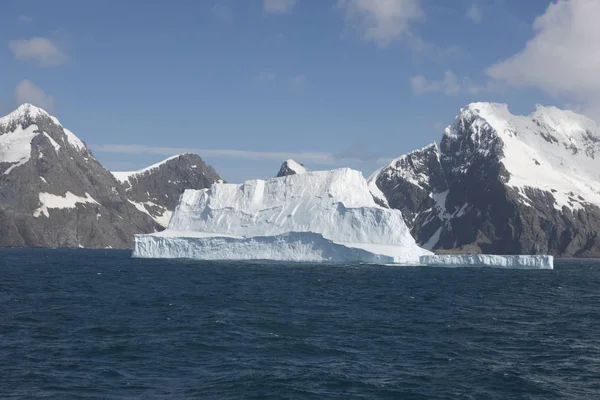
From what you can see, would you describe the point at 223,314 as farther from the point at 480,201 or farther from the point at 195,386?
the point at 480,201

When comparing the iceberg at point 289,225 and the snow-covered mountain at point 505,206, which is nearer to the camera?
the iceberg at point 289,225

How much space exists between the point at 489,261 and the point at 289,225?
78.3ft

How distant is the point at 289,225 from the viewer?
74000 millimetres

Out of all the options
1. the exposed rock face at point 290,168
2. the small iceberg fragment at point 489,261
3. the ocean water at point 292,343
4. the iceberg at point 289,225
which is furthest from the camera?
the exposed rock face at point 290,168

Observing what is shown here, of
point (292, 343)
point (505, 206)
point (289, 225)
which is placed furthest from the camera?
point (505, 206)

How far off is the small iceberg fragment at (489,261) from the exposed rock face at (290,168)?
87.4 m

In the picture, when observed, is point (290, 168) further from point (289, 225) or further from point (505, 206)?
point (289, 225)

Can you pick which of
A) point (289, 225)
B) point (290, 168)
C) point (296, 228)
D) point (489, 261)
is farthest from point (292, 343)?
point (290, 168)

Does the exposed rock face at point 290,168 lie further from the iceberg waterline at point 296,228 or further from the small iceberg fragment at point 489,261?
the small iceberg fragment at point 489,261

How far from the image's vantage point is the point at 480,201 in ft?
600

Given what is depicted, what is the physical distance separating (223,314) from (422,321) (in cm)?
919

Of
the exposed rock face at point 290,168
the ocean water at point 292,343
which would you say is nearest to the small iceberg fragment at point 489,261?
the ocean water at point 292,343

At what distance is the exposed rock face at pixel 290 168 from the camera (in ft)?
555

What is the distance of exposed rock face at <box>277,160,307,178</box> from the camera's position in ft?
555
